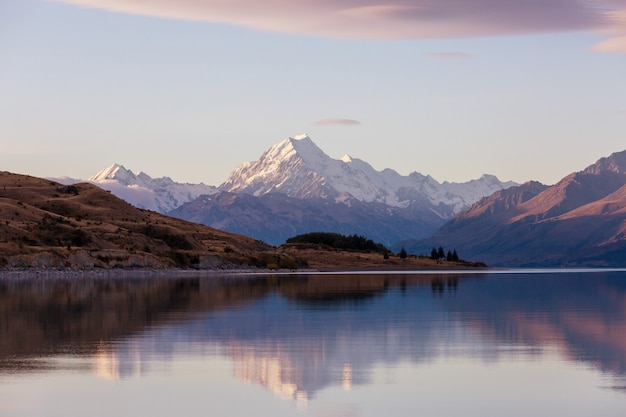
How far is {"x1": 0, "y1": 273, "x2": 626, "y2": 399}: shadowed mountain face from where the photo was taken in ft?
159

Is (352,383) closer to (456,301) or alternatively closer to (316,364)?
(316,364)

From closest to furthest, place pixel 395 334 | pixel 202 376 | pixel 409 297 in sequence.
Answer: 1. pixel 202 376
2. pixel 395 334
3. pixel 409 297

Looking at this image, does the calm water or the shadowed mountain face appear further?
the shadowed mountain face

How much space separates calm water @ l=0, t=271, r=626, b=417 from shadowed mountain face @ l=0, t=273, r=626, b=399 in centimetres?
14

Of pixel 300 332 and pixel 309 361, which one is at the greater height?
pixel 300 332

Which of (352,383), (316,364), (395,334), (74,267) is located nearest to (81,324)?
(395,334)

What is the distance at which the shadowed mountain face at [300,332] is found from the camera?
4850cm

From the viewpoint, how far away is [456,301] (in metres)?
103

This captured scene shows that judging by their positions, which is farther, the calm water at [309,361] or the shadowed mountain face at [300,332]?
the shadowed mountain face at [300,332]

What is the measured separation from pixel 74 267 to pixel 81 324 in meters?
129

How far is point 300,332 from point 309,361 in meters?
→ 15.0

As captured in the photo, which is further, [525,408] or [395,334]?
[395,334]

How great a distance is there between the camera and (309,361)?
1951 inches

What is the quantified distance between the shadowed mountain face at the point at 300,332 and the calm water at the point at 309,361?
0.47ft
